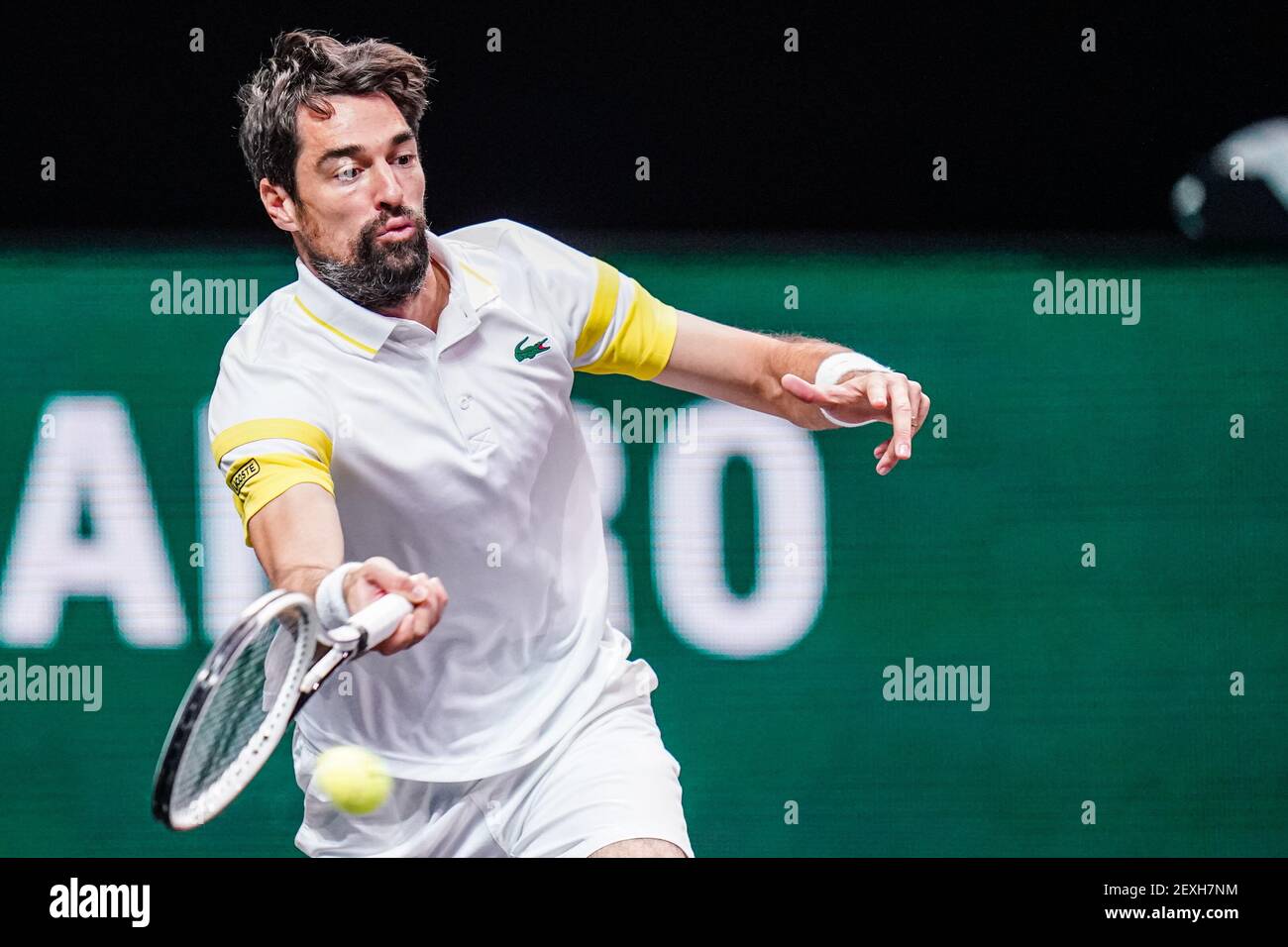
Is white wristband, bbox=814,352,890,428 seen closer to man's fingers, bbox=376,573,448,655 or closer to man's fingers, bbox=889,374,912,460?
man's fingers, bbox=889,374,912,460

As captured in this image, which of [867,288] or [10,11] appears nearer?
[10,11]

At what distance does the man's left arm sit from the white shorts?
0.58 meters

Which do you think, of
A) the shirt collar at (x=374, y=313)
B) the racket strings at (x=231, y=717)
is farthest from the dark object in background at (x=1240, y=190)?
the racket strings at (x=231, y=717)

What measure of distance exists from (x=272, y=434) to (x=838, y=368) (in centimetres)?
103

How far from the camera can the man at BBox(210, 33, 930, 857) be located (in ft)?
9.30

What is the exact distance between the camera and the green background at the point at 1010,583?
147 inches

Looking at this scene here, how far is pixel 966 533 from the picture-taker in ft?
12.5

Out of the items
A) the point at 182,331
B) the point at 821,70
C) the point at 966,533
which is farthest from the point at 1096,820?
the point at 182,331

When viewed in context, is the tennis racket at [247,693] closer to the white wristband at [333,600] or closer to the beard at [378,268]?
the white wristband at [333,600]

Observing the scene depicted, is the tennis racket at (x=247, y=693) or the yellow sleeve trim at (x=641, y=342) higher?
the yellow sleeve trim at (x=641, y=342)

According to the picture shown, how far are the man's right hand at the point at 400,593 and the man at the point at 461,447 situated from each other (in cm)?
42

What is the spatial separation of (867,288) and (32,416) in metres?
1.96
